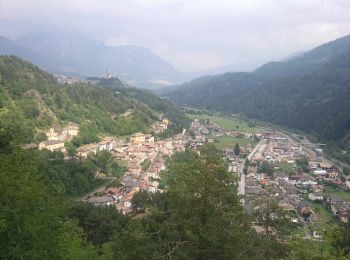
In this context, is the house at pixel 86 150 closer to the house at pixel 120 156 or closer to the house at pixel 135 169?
the house at pixel 120 156

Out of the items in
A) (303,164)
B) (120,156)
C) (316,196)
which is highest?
(120,156)

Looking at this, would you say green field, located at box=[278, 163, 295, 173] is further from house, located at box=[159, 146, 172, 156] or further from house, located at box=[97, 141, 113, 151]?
house, located at box=[97, 141, 113, 151]

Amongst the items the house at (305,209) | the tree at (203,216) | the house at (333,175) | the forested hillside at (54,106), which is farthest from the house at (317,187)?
the tree at (203,216)

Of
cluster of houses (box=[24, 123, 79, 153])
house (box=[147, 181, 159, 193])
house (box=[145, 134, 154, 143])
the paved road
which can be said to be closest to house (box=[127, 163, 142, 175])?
house (box=[147, 181, 159, 193])

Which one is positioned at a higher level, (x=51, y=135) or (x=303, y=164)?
(x=51, y=135)

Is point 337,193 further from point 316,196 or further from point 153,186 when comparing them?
point 153,186

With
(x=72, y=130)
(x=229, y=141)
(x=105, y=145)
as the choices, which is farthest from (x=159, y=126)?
(x=72, y=130)
